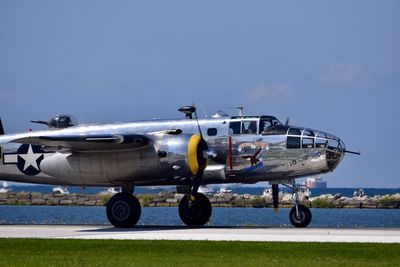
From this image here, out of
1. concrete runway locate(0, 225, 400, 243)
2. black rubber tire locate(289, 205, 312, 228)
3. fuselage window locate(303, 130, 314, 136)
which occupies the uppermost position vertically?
fuselage window locate(303, 130, 314, 136)

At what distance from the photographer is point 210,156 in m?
39.2

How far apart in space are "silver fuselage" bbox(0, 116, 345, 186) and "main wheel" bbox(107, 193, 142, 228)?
35.6 inches

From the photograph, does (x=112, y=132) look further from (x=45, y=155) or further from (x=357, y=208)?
(x=357, y=208)

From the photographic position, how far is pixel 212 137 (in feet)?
130

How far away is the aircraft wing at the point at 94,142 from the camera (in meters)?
37.8

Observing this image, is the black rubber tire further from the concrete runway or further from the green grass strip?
the green grass strip

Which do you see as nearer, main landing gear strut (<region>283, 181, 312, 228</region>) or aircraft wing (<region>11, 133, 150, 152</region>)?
aircraft wing (<region>11, 133, 150, 152</region>)

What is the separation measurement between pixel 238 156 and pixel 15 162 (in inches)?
377

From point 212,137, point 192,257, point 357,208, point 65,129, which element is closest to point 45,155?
point 65,129

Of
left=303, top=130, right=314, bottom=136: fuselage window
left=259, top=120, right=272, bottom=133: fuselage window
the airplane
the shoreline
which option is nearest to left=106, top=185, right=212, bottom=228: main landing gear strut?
the airplane

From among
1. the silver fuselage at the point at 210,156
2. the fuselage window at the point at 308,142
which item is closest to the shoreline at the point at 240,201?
the silver fuselage at the point at 210,156

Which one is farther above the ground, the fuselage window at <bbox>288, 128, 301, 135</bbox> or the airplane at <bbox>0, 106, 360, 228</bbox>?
the fuselage window at <bbox>288, 128, 301, 135</bbox>

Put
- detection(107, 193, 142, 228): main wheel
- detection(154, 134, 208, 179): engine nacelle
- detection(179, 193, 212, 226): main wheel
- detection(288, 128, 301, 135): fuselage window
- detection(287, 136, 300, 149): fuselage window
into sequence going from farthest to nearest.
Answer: detection(179, 193, 212, 226): main wheel
detection(107, 193, 142, 228): main wheel
detection(288, 128, 301, 135): fuselage window
detection(287, 136, 300, 149): fuselage window
detection(154, 134, 208, 179): engine nacelle

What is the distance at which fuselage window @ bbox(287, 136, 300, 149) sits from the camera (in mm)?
38594
